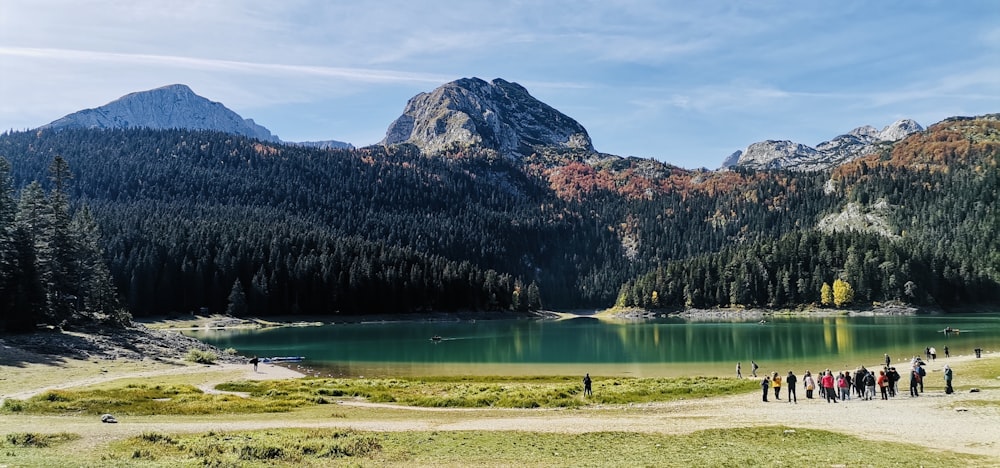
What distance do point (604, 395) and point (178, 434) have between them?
90.9 feet

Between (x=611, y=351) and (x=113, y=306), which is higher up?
(x=113, y=306)

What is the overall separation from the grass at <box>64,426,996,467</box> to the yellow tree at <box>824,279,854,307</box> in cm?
16757

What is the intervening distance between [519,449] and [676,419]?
1150 cm

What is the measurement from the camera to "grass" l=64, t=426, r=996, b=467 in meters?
21.5

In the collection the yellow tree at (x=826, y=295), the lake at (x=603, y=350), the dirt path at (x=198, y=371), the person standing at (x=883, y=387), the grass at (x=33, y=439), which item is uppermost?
the yellow tree at (x=826, y=295)

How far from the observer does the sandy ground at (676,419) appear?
1049 inches

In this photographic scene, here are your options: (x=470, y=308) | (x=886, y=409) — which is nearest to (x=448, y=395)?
(x=886, y=409)

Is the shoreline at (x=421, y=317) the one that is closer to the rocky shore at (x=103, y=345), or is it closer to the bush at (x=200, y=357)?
the rocky shore at (x=103, y=345)

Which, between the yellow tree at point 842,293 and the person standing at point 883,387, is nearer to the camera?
the person standing at point 883,387

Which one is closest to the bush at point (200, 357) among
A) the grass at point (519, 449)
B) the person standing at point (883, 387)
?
the grass at point (519, 449)

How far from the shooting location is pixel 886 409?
3459cm

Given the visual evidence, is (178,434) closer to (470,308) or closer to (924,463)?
(924,463)

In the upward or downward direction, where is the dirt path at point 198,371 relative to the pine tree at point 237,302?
downward

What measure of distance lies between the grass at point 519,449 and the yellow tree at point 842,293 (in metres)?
168
